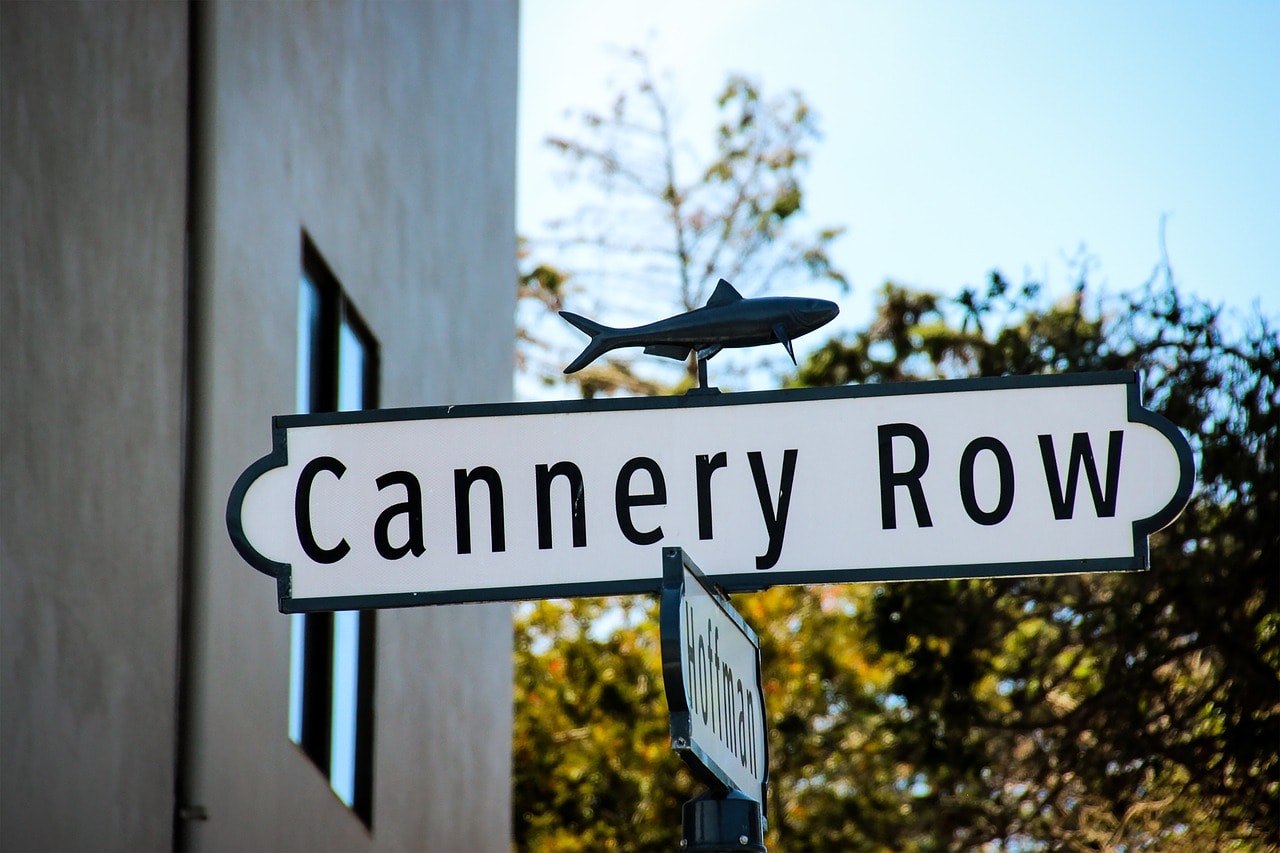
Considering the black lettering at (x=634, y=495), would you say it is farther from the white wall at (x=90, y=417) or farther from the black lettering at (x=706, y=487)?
the white wall at (x=90, y=417)

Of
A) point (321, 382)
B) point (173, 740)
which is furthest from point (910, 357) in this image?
point (173, 740)

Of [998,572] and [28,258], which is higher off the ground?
[28,258]

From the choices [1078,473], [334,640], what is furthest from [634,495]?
[334,640]

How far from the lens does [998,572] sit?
2789 mm

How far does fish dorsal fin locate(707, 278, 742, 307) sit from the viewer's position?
3.04m

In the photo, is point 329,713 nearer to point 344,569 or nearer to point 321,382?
point 321,382

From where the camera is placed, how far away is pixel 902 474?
9.41 feet

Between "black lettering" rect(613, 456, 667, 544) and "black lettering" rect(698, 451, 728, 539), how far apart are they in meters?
0.06

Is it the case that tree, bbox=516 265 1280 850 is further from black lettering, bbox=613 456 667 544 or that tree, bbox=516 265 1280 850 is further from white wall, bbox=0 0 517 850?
black lettering, bbox=613 456 667 544

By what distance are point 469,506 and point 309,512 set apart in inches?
10.7

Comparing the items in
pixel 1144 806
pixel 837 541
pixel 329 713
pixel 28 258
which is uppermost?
pixel 28 258

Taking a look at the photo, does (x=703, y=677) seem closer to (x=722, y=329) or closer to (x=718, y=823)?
(x=718, y=823)

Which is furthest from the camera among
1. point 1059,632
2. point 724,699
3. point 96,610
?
point 1059,632

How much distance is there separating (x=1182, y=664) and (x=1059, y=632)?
799 mm
